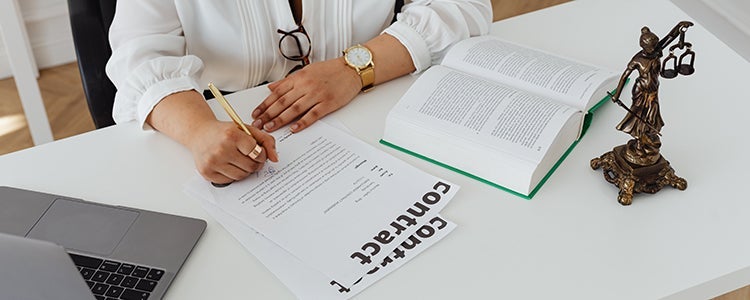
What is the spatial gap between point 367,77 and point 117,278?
0.55m

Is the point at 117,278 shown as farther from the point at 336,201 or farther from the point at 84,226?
the point at 336,201

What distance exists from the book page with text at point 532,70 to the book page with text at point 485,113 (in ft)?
0.11

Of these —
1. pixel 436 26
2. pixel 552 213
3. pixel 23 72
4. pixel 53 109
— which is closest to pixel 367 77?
pixel 436 26

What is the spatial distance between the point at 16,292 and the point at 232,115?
0.47 metres

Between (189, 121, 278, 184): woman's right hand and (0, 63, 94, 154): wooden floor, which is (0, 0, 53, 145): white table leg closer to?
(0, 63, 94, 154): wooden floor

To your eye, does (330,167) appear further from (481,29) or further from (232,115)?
(481,29)

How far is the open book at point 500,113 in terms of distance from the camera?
115 cm

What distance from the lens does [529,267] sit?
40.4 inches

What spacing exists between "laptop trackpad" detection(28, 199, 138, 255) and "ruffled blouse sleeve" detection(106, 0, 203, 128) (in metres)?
0.19

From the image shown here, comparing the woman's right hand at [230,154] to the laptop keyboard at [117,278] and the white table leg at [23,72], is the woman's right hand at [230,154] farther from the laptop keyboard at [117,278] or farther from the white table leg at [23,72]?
the white table leg at [23,72]

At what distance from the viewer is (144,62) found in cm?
131

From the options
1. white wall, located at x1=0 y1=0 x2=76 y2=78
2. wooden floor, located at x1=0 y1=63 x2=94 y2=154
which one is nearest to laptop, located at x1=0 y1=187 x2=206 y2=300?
wooden floor, located at x1=0 y1=63 x2=94 y2=154

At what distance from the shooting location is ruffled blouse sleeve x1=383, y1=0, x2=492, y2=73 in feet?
4.68

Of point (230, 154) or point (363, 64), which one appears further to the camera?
point (363, 64)
